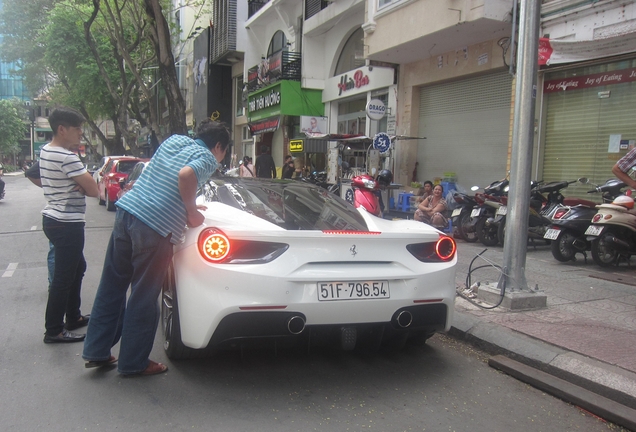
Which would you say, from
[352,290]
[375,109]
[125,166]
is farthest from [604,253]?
[125,166]

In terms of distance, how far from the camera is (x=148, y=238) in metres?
3.26

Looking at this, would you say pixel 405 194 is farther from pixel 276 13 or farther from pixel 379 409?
pixel 276 13

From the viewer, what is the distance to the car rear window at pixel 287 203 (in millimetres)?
3797

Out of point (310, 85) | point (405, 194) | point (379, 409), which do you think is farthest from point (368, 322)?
point (310, 85)

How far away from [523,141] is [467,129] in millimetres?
7467

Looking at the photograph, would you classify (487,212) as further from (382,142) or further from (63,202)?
(63,202)

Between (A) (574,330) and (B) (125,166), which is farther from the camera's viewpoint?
(B) (125,166)

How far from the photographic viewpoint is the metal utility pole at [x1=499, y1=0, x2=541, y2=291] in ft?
16.8

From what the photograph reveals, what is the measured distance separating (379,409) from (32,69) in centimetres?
3863

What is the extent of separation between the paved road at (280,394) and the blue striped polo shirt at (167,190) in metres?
1.01

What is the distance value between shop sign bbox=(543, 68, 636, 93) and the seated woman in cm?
290

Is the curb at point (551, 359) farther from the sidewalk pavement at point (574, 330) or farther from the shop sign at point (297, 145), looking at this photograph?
the shop sign at point (297, 145)

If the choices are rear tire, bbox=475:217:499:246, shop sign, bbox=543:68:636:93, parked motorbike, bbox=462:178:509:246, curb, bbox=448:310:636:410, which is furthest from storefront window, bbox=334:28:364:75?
curb, bbox=448:310:636:410

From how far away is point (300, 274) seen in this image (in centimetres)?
320
